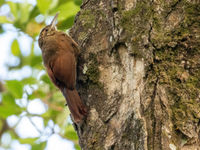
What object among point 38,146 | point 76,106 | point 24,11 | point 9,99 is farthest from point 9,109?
point 76,106

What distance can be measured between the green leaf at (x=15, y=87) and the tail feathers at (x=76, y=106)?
1.11 meters

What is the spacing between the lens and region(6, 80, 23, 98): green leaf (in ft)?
13.0

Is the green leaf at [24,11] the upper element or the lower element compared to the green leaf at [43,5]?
lower

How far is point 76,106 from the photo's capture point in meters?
2.75

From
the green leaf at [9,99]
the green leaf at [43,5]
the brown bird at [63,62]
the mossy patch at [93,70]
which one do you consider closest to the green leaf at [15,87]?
the green leaf at [9,99]

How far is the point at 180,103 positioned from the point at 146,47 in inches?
17.8

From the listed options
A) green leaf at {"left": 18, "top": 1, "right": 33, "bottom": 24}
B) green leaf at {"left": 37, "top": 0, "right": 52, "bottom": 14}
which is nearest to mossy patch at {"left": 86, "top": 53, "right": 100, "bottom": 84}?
green leaf at {"left": 37, "top": 0, "right": 52, "bottom": 14}

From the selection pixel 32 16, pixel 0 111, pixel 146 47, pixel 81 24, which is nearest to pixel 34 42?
pixel 32 16

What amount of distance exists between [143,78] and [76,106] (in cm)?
59

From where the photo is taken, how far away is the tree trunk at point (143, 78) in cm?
227

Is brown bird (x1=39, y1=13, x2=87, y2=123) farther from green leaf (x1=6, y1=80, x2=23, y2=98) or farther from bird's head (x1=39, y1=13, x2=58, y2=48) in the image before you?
green leaf (x1=6, y1=80, x2=23, y2=98)

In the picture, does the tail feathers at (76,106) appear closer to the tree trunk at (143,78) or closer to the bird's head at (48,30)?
the tree trunk at (143,78)

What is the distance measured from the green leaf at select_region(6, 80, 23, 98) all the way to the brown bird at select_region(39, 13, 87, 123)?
452 millimetres

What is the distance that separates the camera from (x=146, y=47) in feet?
8.33
